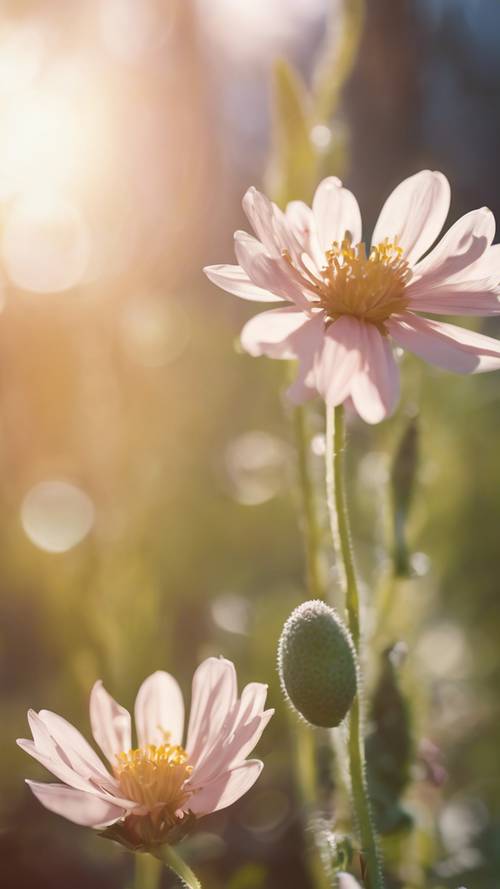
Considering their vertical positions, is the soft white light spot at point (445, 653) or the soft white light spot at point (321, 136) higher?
the soft white light spot at point (321, 136)

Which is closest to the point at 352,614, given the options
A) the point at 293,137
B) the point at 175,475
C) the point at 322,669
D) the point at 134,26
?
the point at 322,669

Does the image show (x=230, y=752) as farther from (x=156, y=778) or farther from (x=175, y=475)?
(x=175, y=475)

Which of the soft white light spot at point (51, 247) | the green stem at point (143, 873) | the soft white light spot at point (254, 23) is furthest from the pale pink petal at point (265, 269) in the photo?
the soft white light spot at point (254, 23)

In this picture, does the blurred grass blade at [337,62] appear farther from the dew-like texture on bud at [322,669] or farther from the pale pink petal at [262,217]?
the dew-like texture on bud at [322,669]

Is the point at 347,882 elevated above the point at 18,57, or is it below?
below

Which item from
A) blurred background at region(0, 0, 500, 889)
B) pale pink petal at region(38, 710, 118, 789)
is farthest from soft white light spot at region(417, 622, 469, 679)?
pale pink petal at region(38, 710, 118, 789)

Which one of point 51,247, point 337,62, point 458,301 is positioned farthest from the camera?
point 51,247
